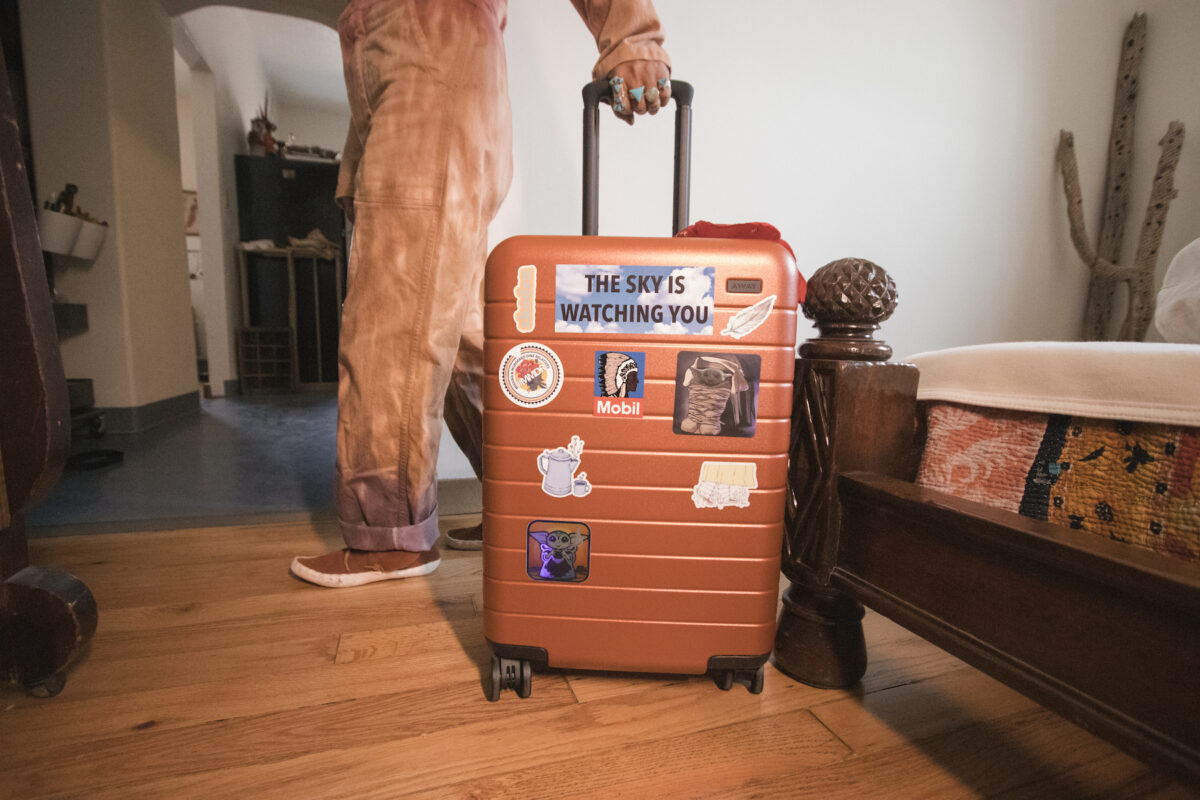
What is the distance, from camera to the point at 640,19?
80 cm

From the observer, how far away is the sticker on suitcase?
0.60 meters

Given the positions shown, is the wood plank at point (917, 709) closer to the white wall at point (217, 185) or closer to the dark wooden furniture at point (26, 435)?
the dark wooden furniture at point (26, 435)

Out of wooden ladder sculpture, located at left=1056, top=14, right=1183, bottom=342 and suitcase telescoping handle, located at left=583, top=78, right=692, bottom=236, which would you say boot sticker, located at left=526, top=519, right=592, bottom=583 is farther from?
wooden ladder sculpture, located at left=1056, top=14, right=1183, bottom=342

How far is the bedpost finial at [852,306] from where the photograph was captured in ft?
2.18

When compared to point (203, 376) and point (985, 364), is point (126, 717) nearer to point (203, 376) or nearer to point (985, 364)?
point (985, 364)

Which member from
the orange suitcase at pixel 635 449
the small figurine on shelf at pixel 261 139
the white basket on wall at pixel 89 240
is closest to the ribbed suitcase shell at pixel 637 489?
the orange suitcase at pixel 635 449

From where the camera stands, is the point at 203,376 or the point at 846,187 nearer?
the point at 846,187

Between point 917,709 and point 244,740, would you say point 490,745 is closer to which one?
Answer: point 244,740

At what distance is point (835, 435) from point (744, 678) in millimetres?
343

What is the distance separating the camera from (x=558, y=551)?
0.65 meters

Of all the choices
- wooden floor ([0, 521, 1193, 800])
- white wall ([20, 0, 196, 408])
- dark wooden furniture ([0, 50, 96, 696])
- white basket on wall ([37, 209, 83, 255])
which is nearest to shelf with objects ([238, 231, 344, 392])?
white wall ([20, 0, 196, 408])

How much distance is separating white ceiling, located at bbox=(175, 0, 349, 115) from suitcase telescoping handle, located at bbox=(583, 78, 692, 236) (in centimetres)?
364

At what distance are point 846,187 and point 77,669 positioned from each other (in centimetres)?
205

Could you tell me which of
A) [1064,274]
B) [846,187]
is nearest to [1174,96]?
[1064,274]
